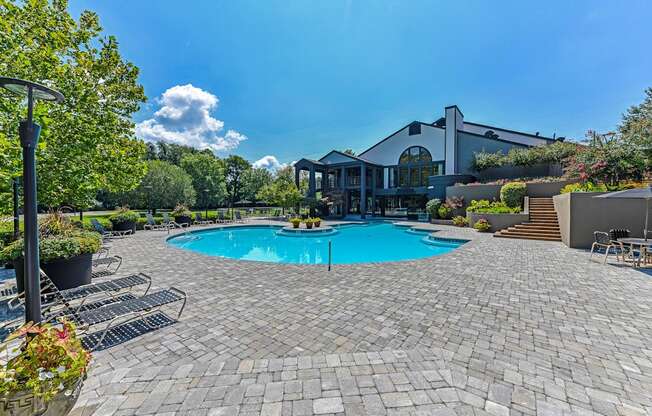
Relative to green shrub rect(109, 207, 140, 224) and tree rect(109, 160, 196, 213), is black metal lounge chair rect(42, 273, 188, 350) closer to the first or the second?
green shrub rect(109, 207, 140, 224)

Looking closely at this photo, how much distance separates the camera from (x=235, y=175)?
4641 centimetres

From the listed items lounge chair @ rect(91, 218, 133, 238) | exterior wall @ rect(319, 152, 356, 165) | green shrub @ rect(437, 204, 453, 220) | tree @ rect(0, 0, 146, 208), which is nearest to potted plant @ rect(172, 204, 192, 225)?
lounge chair @ rect(91, 218, 133, 238)

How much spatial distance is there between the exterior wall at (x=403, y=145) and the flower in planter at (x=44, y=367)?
1008 inches

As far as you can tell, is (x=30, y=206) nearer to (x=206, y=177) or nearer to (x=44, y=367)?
(x=44, y=367)

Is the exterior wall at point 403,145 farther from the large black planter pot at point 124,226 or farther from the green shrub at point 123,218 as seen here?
the large black planter pot at point 124,226

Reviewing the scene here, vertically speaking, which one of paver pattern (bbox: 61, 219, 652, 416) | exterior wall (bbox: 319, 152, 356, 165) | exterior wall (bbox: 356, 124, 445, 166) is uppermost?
exterior wall (bbox: 356, 124, 445, 166)

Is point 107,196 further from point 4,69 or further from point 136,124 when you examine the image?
point 4,69

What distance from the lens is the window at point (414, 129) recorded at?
25.4 m

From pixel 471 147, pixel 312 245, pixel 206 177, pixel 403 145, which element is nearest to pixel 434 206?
pixel 471 147

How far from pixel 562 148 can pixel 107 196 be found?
46449 mm

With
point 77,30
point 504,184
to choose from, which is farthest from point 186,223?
point 504,184

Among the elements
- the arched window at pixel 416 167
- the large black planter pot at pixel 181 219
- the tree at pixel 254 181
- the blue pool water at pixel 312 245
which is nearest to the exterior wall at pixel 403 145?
the arched window at pixel 416 167

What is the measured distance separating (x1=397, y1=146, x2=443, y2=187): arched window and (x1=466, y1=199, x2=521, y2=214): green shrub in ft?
22.3

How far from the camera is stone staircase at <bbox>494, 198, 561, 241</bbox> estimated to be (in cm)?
1191
